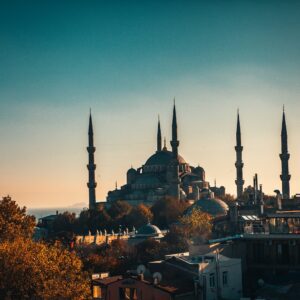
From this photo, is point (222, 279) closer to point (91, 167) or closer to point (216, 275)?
point (216, 275)

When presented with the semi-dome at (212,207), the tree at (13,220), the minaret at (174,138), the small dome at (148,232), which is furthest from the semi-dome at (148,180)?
the tree at (13,220)

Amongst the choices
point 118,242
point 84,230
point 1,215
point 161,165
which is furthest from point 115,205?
point 1,215

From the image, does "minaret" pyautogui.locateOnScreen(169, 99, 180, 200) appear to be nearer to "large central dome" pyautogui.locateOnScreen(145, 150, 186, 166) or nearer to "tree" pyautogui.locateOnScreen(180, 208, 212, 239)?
"large central dome" pyautogui.locateOnScreen(145, 150, 186, 166)

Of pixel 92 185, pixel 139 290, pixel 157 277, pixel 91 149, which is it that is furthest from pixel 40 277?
pixel 91 149

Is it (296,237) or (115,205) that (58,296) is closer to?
(296,237)

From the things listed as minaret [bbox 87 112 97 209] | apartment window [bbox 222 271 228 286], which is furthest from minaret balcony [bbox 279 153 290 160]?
apartment window [bbox 222 271 228 286]

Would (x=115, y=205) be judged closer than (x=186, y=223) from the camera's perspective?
No

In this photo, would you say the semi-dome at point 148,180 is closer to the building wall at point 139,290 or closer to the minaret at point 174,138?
the minaret at point 174,138
